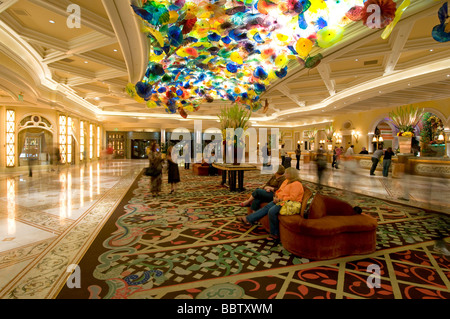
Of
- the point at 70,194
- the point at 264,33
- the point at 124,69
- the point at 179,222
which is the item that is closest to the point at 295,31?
the point at 264,33

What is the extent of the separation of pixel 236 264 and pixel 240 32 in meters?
4.26

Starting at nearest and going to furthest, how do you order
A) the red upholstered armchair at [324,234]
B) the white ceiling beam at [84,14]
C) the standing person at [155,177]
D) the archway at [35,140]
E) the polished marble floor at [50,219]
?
the polished marble floor at [50,219], the red upholstered armchair at [324,234], the white ceiling beam at [84,14], the standing person at [155,177], the archway at [35,140]

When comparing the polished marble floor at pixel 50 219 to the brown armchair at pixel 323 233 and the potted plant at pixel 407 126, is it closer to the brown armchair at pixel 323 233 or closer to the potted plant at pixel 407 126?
the brown armchair at pixel 323 233

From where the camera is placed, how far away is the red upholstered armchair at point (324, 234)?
104 inches

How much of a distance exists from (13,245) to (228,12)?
4607mm

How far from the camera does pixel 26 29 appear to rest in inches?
232

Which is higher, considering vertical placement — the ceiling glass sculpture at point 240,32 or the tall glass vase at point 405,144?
the ceiling glass sculpture at point 240,32

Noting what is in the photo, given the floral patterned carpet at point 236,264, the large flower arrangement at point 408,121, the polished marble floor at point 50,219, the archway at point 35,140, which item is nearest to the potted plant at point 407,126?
the large flower arrangement at point 408,121

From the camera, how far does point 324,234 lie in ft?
8.61

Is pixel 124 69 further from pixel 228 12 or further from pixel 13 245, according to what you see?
pixel 13 245

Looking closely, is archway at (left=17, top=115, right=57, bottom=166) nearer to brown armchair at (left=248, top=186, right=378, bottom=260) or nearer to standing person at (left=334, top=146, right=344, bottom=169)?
brown armchair at (left=248, top=186, right=378, bottom=260)

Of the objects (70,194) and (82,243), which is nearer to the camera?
(82,243)

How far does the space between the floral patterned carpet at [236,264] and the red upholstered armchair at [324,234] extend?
0.30 feet

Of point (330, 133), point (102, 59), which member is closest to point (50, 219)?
point (102, 59)
